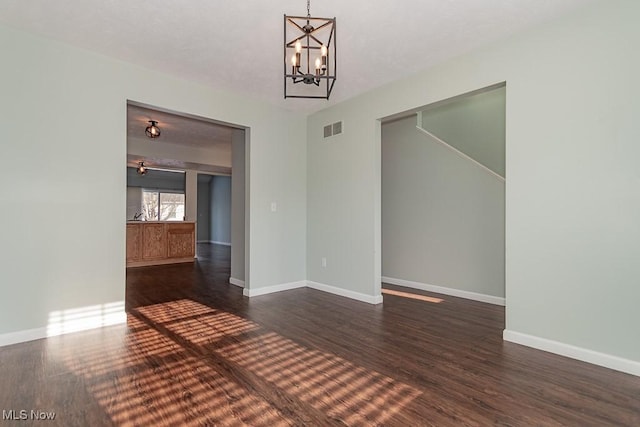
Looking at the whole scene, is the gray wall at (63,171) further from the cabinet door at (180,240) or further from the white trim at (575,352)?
the cabinet door at (180,240)

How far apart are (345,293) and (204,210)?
11.3 metres

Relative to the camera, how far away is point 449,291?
4637mm

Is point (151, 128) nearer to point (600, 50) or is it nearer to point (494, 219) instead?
point (494, 219)

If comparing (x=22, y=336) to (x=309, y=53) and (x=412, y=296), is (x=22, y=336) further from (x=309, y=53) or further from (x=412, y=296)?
(x=412, y=296)

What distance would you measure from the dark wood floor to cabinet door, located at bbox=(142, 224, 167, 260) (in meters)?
4.12

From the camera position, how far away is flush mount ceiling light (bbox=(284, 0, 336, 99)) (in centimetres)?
218

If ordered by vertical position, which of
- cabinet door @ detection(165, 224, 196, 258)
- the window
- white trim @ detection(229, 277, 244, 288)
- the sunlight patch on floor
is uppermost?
the window

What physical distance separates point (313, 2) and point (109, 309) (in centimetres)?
343

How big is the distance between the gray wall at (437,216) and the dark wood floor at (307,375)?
100 cm

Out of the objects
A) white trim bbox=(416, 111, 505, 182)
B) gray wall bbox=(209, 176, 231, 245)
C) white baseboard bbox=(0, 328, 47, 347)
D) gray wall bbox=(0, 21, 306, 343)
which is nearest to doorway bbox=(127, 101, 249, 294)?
gray wall bbox=(0, 21, 306, 343)

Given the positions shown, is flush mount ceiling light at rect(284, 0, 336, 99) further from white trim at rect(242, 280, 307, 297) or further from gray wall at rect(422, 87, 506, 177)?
white trim at rect(242, 280, 307, 297)

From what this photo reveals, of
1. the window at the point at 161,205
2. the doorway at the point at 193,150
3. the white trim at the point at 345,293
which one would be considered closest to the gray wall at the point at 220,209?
the window at the point at 161,205

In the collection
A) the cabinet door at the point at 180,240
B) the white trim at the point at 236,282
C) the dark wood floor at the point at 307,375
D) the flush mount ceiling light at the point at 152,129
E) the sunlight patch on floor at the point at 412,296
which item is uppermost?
the flush mount ceiling light at the point at 152,129

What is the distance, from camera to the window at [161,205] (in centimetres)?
1214
